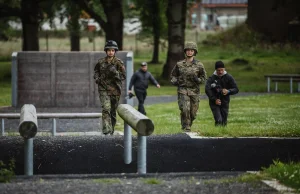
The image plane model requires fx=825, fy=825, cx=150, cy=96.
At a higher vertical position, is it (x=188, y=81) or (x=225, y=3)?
(x=225, y=3)

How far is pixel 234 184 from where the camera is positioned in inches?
376

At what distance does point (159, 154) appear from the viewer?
12016 millimetres

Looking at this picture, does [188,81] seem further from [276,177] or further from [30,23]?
[30,23]

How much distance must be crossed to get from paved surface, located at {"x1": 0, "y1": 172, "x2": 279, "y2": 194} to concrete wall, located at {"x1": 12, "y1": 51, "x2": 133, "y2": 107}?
16231 millimetres

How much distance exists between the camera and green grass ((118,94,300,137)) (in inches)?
571

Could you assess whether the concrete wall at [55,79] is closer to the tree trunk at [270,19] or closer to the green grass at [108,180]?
the green grass at [108,180]

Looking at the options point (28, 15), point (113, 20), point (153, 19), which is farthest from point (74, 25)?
point (113, 20)

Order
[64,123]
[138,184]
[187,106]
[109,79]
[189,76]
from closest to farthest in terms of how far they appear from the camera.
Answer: [138,184] < [109,79] < [189,76] < [187,106] < [64,123]

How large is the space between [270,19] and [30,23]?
79.0 feet

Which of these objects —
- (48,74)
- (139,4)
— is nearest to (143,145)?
(48,74)

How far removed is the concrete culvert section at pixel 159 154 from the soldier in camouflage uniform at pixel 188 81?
105 inches

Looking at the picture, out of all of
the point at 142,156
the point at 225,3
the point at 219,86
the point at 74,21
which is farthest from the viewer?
the point at 225,3

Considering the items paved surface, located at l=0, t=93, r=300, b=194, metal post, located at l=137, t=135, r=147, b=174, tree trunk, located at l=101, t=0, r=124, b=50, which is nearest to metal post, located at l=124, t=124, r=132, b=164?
paved surface, located at l=0, t=93, r=300, b=194

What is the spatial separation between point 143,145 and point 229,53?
4920cm
